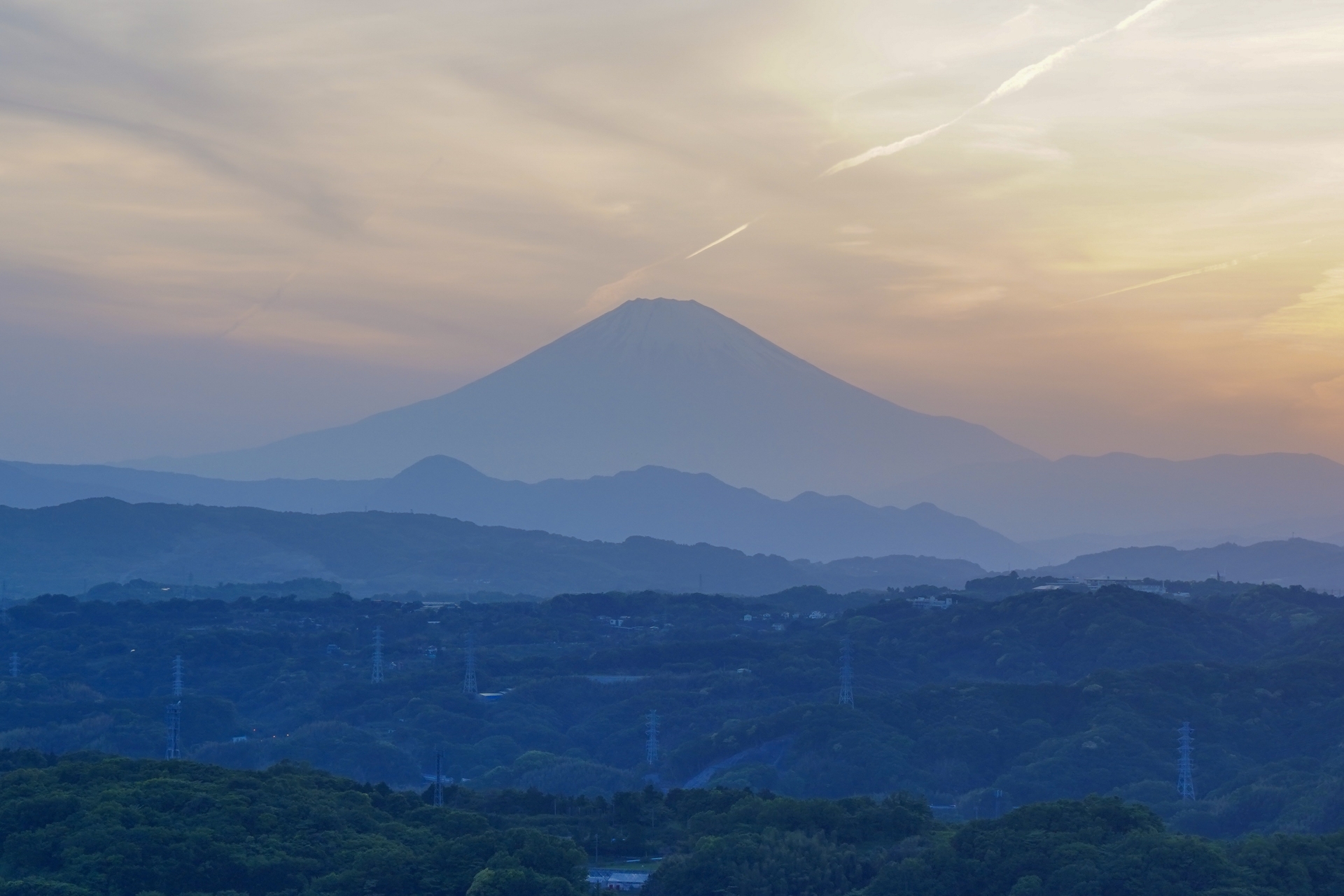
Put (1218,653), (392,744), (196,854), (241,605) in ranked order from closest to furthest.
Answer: (196,854) → (392,744) → (1218,653) → (241,605)

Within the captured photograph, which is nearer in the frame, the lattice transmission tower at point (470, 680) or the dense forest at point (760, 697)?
the dense forest at point (760, 697)

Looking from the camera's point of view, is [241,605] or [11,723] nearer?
[11,723]

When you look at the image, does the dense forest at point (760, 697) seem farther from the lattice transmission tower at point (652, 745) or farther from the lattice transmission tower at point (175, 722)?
the lattice transmission tower at point (175, 722)

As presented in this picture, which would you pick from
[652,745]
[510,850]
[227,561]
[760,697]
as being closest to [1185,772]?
[652,745]

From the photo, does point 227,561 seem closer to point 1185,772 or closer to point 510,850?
point 1185,772

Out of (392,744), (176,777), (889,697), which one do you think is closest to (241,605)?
(392,744)

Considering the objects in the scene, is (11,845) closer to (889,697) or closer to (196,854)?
(196,854)

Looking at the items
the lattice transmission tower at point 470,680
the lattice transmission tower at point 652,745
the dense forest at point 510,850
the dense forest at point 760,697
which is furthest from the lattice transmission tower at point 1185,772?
the lattice transmission tower at point 470,680
